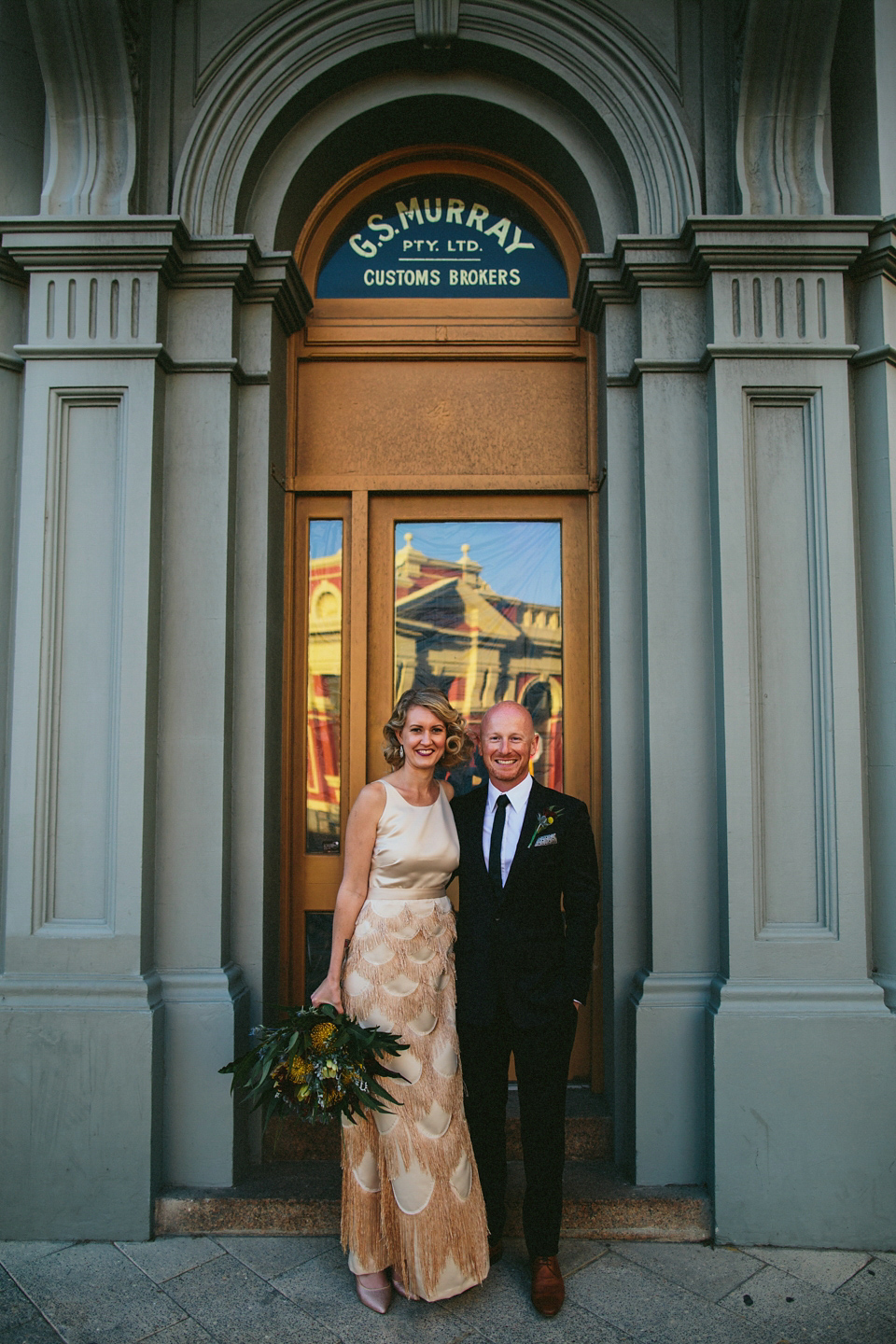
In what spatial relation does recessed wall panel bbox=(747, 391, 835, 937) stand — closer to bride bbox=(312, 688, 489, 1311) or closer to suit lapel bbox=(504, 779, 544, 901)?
suit lapel bbox=(504, 779, 544, 901)

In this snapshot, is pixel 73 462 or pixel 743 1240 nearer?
pixel 743 1240

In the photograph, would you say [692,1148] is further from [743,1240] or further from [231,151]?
[231,151]

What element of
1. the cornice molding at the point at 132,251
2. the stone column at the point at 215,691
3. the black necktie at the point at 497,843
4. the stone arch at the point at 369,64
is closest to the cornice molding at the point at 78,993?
the stone column at the point at 215,691

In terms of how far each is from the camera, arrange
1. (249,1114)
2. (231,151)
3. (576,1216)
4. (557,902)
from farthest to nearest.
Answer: (231,151) → (249,1114) → (576,1216) → (557,902)

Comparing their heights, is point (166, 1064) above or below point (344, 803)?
below

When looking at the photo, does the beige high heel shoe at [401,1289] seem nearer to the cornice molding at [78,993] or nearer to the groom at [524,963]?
the groom at [524,963]

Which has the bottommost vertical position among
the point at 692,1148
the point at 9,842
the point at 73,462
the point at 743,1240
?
the point at 743,1240

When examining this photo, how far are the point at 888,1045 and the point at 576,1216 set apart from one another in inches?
52.7

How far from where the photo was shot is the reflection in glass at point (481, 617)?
4.10 m

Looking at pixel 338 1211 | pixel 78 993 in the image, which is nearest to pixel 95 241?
pixel 78 993

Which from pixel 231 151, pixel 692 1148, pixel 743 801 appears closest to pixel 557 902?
pixel 743 801

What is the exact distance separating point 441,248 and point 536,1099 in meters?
3.80

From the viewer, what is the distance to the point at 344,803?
3984 millimetres

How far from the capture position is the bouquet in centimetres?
278
